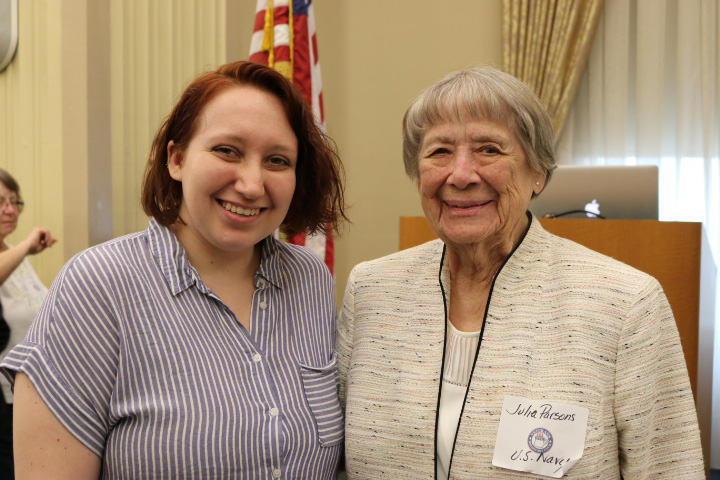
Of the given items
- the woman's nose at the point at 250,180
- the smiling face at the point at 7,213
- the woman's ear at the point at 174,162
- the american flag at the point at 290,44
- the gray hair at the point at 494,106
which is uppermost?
the american flag at the point at 290,44

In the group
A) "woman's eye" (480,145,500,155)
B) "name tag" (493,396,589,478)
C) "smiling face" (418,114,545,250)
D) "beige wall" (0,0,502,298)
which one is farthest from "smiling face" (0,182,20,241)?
"name tag" (493,396,589,478)

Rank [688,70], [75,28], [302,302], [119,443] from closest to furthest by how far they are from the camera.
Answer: [119,443] → [302,302] → [75,28] → [688,70]

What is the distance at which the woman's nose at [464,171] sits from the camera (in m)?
1.51

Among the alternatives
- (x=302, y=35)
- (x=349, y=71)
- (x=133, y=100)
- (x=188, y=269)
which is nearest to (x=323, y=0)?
(x=349, y=71)

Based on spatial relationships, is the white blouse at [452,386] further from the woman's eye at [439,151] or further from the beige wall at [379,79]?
the beige wall at [379,79]

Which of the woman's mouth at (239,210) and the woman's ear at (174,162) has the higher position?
the woman's ear at (174,162)

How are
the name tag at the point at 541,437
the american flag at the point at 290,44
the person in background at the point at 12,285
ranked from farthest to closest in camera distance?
the american flag at the point at 290,44 → the person in background at the point at 12,285 → the name tag at the point at 541,437

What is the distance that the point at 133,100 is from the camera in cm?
287

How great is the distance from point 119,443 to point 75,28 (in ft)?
6.23

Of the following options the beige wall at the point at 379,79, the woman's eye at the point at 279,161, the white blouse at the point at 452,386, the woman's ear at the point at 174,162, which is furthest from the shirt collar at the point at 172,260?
the beige wall at the point at 379,79

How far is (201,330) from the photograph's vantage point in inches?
52.4

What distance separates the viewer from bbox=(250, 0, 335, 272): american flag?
328 centimetres

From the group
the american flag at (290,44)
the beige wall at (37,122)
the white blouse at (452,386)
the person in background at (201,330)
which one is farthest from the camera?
the american flag at (290,44)

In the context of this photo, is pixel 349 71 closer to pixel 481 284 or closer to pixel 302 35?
pixel 302 35
